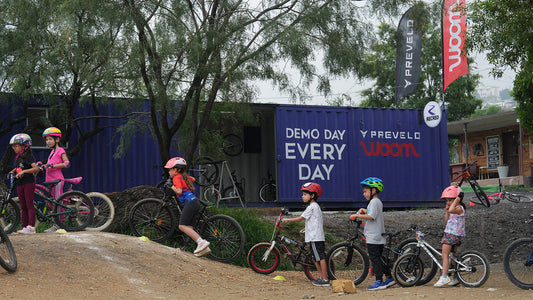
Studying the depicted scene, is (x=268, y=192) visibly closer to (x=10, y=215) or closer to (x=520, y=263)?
(x=10, y=215)

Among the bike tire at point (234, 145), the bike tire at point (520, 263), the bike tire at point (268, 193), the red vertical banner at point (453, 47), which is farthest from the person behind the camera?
the red vertical banner at point (453, 47)

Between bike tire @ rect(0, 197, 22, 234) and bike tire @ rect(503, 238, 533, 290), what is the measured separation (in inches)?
252

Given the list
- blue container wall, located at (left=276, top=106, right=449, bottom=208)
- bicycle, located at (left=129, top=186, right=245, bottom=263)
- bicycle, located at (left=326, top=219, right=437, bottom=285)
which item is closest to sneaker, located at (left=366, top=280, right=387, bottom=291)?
bicycle, located at (left=326, top=219, right=437, bottom=285)

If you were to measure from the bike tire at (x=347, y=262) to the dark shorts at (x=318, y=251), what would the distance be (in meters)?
0.09

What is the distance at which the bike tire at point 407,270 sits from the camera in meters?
8.14

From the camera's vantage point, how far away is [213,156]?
15297 millimetres

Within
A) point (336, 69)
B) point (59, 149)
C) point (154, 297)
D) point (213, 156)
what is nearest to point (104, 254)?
point (154, 297)

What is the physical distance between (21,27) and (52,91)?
62.3 inches

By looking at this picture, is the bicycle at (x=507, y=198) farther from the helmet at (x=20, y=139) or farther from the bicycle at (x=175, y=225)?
the helmet at (x=20, y=139)

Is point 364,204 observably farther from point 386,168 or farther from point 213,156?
point 213,156

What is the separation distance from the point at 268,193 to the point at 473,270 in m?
11.3

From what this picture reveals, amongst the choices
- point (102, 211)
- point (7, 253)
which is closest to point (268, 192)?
point (102, 211)

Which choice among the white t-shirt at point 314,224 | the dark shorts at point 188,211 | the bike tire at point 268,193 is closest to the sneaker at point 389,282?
the white t-shirt at point 314,224

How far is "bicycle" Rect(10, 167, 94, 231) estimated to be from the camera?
9727mm
